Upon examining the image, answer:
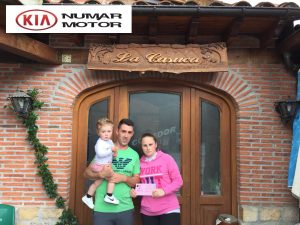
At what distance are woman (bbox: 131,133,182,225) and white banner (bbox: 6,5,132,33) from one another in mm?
1424

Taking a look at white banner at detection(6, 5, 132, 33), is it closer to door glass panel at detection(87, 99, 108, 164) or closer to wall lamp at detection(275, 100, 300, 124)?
door glass panel at detection(87, 99, 108, 164)

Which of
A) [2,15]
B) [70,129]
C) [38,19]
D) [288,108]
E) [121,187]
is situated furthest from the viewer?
[70,129]

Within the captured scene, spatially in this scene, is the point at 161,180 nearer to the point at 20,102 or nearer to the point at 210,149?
the point at 210,149

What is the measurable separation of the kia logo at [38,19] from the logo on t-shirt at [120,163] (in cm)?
181

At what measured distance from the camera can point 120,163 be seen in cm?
384

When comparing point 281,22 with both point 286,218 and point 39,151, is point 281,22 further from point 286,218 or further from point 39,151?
point 39,151

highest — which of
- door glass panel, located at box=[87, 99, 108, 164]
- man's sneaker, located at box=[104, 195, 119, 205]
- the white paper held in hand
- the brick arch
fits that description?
the brick arch

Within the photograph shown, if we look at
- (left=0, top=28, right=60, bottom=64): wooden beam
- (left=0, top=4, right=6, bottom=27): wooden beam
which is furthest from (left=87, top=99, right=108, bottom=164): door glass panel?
(left=0, top=4, right=6, bottom=27): wooden beam

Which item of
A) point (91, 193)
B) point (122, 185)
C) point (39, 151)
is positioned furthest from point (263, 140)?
point (39, 151)

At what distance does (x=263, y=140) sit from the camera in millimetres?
4605

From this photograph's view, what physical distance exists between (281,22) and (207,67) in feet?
3.61

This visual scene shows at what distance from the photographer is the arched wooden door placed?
187 inches

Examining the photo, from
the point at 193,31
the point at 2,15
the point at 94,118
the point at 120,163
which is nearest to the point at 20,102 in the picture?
the point at 94,118

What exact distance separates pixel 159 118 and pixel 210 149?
36.7 inches
